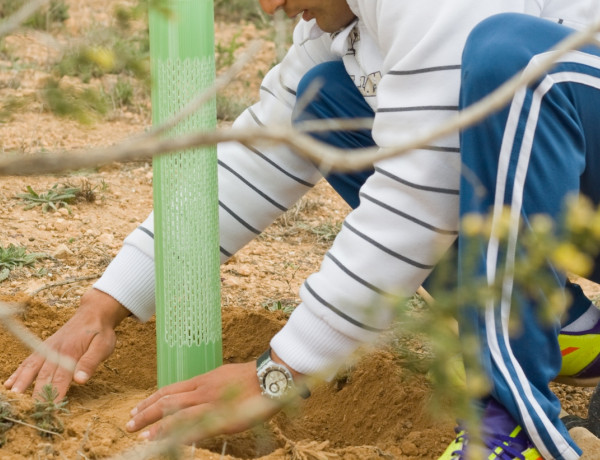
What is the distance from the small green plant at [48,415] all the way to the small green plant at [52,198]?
1.31 meters

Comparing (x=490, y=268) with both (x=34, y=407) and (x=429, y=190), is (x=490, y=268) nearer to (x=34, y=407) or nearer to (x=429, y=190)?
(x=429, y=190)

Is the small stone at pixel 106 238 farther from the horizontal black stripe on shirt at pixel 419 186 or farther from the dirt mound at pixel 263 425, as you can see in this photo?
the horizontal black stripe on shirt at pixel 419 186

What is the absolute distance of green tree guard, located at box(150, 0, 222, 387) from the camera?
1.53 m

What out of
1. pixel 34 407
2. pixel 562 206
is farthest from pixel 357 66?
pixel 34 407

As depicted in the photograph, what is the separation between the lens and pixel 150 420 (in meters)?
1.46

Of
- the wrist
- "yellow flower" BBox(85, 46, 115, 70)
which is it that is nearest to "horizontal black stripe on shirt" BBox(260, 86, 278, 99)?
the wrist

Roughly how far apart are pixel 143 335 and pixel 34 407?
21.4 inches

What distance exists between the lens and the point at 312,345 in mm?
1442

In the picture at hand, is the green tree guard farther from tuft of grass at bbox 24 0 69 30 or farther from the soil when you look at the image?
tuft of grass at bbox 24 0 69 30

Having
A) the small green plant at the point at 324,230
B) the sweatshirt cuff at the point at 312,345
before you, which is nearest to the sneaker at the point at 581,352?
the sweatshirt cuff at the point at 312,345

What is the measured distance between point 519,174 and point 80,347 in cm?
91

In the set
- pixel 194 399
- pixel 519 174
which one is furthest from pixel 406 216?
pixel 194 399

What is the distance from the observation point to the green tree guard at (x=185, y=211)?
1532mm

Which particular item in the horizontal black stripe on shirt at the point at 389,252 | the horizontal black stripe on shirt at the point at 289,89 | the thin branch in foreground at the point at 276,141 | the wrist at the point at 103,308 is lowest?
the wrist at the point at 103,308
